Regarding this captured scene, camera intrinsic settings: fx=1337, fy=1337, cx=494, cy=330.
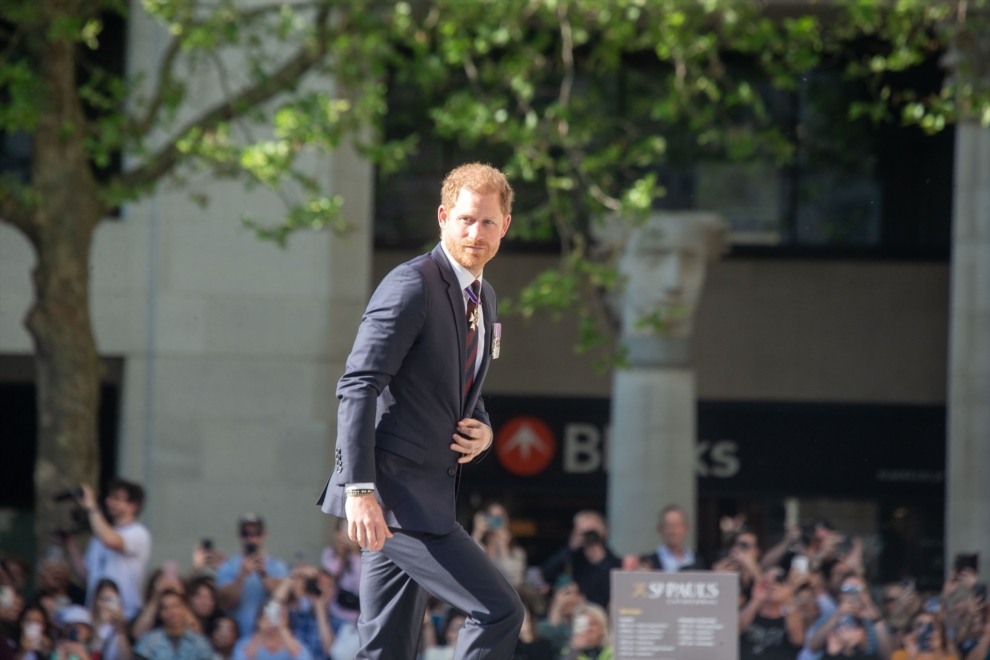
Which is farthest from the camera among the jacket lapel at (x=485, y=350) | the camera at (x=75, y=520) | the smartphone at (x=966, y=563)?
the smartphone at (x=966, y=563)

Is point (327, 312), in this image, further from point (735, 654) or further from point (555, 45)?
point (735, 654)

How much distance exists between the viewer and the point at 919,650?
8.13 meters

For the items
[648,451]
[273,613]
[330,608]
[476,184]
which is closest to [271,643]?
[273,613]

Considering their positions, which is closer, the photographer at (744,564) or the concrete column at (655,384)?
the photographer at (744,564)

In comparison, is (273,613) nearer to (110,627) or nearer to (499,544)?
(110,627)

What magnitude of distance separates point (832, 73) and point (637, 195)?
7.29 meters

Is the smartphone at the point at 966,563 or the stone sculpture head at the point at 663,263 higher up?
the stone sculpture head at the point at 663,263

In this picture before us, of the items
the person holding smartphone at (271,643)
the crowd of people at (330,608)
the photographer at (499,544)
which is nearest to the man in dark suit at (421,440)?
the crowd of people at (330,608)

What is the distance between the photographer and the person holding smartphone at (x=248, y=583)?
8508 millimetres

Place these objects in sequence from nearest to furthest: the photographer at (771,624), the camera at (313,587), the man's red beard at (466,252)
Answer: the man's red beard at (466,252) < the photographer at (771,624) < the camera at (313,587)

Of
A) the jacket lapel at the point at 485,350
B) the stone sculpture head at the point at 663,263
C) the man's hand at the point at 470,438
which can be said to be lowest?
the man's hand at the point at 470,438

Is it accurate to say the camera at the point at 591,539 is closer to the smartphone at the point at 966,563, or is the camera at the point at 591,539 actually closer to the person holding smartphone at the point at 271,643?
the person holding smartphone at the point at 271,643

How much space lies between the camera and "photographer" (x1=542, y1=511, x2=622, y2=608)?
8.90 m

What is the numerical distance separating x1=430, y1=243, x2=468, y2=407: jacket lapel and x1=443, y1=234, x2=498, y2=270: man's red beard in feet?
0.13
